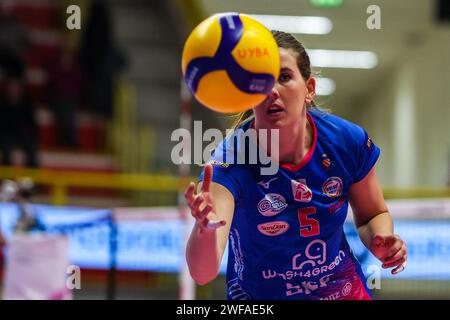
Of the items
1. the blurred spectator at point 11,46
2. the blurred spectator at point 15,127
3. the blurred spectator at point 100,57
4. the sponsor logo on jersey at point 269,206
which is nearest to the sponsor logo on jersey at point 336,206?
the sponsor logo on jersey at point 269,206

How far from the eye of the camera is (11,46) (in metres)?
12.0

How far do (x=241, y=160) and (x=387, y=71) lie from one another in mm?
21801

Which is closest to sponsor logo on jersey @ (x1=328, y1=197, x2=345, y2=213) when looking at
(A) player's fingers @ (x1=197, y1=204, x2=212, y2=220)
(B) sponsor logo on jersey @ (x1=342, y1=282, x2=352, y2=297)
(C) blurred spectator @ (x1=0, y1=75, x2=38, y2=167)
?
(B) sponsor logo on jersey @ (x1=342, y1=282, x2=352, y2=297)

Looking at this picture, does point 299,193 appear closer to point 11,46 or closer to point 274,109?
point 274,109

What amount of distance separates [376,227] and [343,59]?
767 inches

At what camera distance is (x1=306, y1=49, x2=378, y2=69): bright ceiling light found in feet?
69.0

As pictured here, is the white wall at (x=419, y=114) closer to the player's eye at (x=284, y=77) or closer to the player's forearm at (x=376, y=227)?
the player's forearm at (x=376, y=227)

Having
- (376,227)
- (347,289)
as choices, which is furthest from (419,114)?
(347,289)

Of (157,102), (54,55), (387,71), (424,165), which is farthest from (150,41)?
(387,71)

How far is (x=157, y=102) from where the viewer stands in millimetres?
16578

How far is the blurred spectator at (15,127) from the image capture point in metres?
11.3

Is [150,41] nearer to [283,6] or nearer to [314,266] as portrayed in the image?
[283,6]

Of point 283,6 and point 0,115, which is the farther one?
point 283,6
